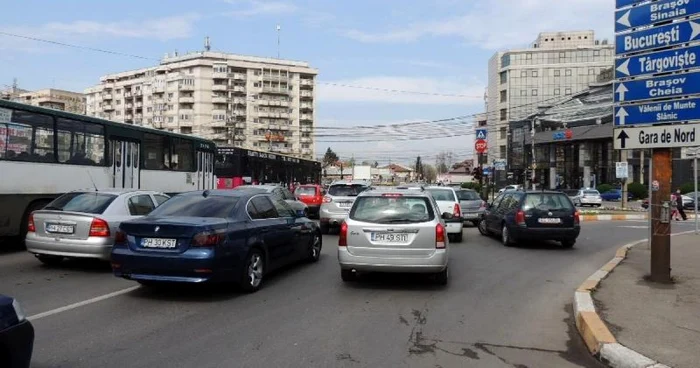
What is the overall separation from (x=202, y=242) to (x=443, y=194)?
11.7 metres

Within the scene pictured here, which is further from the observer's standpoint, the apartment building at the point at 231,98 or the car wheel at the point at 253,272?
the apartment building at the point at 231,98

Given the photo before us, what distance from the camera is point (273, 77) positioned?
11250 cm

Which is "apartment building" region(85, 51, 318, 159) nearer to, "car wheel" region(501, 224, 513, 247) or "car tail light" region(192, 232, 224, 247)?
"car wheel" region(501, 224, 513, 247)

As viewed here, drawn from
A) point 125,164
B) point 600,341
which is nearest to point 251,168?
point 125,164

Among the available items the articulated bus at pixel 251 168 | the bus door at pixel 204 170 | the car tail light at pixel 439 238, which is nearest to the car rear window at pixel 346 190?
the bus door at pixel 204 170

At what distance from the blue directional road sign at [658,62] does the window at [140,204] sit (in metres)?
8.88

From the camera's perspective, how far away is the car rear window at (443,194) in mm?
17766

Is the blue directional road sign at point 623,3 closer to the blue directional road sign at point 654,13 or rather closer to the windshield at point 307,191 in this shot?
the blue directional road sign at point 654,13

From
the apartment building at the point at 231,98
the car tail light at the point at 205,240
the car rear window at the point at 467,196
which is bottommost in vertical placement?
the car tail light at the point at 205,240

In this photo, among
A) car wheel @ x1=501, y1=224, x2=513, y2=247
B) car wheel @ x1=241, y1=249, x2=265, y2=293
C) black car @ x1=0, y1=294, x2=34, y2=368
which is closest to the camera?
black car @ x1=0, y1=294, x2=34, y2=368

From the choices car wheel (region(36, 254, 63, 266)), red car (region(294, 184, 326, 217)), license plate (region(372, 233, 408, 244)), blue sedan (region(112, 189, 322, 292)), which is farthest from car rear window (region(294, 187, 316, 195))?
license plate (region(372, 233, 408, 244))

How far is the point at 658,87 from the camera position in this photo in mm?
8992

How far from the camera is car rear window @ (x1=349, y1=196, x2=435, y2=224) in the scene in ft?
28.5

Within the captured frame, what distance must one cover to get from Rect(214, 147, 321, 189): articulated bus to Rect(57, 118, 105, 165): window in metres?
10.1
